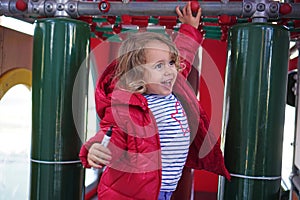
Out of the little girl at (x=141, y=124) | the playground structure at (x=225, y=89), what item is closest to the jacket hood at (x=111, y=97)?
the little girl at (x=141, y=124)

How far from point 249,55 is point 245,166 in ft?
1.50

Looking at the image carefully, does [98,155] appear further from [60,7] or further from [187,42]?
[60,7]

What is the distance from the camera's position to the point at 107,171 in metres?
1.55

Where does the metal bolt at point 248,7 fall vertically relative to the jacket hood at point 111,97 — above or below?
above

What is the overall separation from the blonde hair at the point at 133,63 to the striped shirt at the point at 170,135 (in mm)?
85

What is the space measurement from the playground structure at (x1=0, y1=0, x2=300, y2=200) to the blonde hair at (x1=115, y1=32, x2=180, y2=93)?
17.0 inches

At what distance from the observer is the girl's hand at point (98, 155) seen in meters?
1.35

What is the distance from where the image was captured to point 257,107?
6.03ft

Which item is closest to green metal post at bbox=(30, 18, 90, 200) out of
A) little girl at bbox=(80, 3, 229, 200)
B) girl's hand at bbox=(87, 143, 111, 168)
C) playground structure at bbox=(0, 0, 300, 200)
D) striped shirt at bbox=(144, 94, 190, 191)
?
playground structure at bbox=(0, 0, 300, 200)

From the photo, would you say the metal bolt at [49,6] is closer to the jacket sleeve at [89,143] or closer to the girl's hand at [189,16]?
the girl's hand at [189,16]

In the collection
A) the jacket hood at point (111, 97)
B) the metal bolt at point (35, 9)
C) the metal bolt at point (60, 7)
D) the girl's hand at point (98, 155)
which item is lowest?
the girl's hand at point (98, 155)

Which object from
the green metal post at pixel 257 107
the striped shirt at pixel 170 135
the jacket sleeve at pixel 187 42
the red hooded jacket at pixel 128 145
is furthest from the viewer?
the green metal post at pixel 257 107

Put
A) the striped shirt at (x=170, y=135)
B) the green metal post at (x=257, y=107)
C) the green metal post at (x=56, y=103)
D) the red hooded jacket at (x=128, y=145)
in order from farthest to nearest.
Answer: the green metal post at (x=56, y=103), the green metal post at (x=257, y=107), the striped shirt at (x=170, y=135), the red hooded jacket at (x=128, y=145)

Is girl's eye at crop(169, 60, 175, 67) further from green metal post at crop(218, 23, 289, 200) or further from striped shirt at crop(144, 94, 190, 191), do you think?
green metal post at crop(218, 23, 289, 200)
